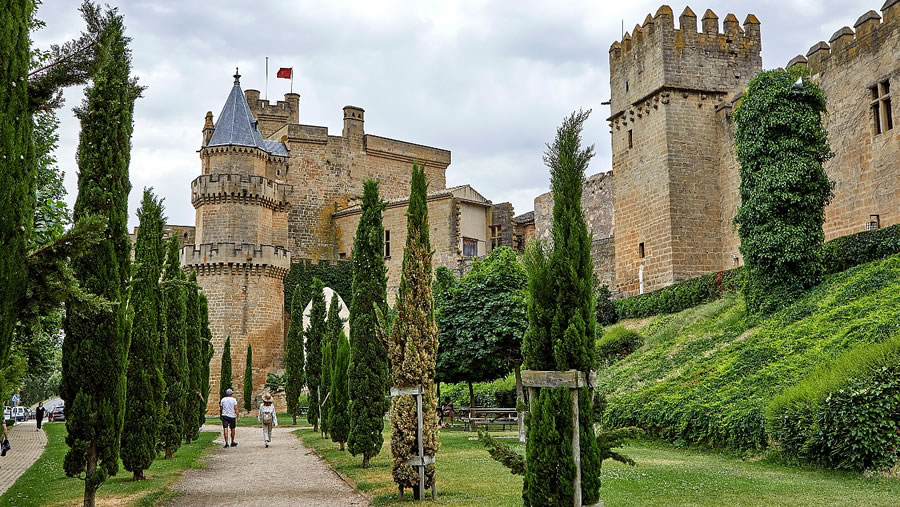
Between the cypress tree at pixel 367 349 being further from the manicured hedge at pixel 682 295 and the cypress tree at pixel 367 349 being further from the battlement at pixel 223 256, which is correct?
the battlement at pixel 223 256

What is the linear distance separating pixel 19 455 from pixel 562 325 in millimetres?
17436

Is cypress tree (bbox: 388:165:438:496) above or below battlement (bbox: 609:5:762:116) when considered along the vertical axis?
below

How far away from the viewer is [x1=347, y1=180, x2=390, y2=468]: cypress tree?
1363 centimetres

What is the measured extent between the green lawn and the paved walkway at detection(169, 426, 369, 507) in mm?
441

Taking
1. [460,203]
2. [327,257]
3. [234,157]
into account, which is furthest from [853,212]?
[327,257]

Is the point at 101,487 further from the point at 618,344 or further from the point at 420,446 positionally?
the point at 618,344

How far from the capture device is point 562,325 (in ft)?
24.7

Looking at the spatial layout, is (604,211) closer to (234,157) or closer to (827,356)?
(234,157)

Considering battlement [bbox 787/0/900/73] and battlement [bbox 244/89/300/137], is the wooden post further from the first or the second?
battlement [bbox 244/89/300/137]

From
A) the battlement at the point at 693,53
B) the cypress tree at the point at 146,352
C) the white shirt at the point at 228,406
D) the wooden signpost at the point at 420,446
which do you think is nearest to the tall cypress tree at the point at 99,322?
the cypress tree at the point at 146,352

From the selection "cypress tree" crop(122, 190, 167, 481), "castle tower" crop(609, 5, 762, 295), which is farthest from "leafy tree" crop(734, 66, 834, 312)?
"cypress tree" crop(122, 190, 167, 481)

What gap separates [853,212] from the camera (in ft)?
80.9

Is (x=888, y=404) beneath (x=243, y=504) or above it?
above

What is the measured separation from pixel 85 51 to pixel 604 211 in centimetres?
3322
